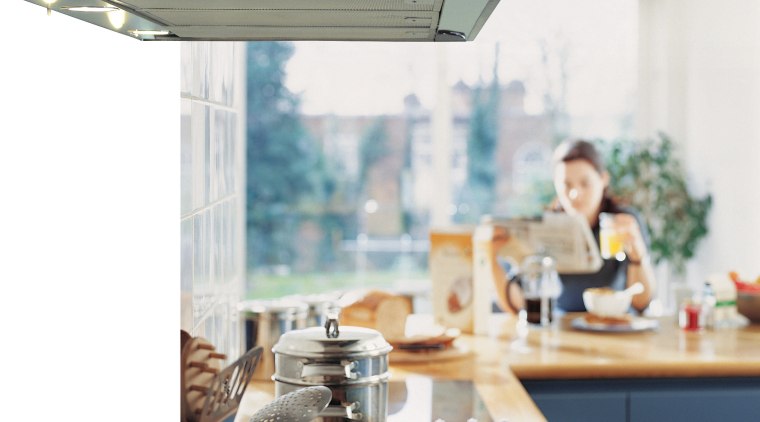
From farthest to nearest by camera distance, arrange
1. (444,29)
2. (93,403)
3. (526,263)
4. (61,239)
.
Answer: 1. (526,263)
2. (444,29)
3. (93,403)
4. (61,239)

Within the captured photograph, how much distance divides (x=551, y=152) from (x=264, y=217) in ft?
5.62

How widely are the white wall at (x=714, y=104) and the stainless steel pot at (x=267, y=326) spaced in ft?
10.1

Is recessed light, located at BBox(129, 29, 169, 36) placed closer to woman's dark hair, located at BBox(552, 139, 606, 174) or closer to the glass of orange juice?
the glass of orange juice

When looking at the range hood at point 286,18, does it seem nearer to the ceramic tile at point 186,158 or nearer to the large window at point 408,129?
the ceramic tile at point 186,158

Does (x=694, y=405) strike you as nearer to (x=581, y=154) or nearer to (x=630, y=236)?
(x=630, y=236)

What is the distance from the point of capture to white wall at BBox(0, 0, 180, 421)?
2.82 feet

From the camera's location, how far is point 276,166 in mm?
5562

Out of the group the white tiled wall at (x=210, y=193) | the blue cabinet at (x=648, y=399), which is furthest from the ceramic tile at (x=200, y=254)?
the blue cabinet at (x=648, y=399)

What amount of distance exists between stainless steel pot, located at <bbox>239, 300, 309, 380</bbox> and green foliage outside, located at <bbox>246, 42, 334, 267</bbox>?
10.9 ft

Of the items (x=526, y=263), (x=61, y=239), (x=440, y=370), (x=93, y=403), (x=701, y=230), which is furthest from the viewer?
(x=701, y=230)

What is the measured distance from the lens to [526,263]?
9.53 ft

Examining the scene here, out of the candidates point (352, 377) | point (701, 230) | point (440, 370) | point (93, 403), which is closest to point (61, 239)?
point (93, 403)

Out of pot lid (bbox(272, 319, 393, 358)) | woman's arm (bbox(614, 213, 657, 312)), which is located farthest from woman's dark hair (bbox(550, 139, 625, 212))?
pot lid (bbox(272, 319, 393, 358))

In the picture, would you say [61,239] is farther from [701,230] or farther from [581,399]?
[701,230]
